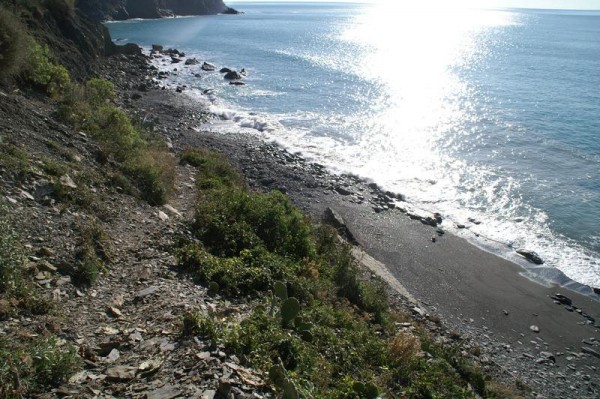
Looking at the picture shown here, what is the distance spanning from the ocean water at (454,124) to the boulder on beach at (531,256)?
29cm

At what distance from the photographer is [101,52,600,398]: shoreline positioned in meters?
15.0

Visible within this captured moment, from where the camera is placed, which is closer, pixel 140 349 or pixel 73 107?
pixel 140 349

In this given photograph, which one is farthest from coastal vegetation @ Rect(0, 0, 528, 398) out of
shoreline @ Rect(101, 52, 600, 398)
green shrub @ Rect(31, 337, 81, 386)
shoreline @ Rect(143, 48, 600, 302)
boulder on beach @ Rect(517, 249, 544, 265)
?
boulder on beach @ Rect(517, 249, 544, 265)

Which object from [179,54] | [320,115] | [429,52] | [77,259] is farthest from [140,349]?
[429,52]

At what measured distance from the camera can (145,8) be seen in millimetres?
122875

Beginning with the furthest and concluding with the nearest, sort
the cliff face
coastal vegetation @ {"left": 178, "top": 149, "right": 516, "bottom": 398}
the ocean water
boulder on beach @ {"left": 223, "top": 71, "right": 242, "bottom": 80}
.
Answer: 1. the cliff face
2. boulder on beach @ {"left": 223, "top": 71, "right": 242, "bottom": 80}
3. the ocean water
4. coastal vegetation @ {"left": 178, "top": 149, "right": 516, "bottom": 398}

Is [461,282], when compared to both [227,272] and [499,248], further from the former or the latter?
[227,272]

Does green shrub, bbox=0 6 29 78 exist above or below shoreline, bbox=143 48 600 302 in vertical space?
above

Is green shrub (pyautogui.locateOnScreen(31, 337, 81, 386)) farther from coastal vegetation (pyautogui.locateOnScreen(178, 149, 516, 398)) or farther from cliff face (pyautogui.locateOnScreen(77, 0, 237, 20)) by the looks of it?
cliff face (pyautogui.locateOnScreen(77, 0, 237, 20))

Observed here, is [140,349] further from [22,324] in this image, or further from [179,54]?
[179,54]

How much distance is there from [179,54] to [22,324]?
63.6 meters

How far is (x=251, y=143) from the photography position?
3098 centimetres

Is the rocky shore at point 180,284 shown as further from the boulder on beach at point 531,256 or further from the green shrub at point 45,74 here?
the boulder on beach at point 531,256

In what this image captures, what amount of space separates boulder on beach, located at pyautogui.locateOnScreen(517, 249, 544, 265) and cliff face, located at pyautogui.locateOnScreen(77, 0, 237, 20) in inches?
3599
